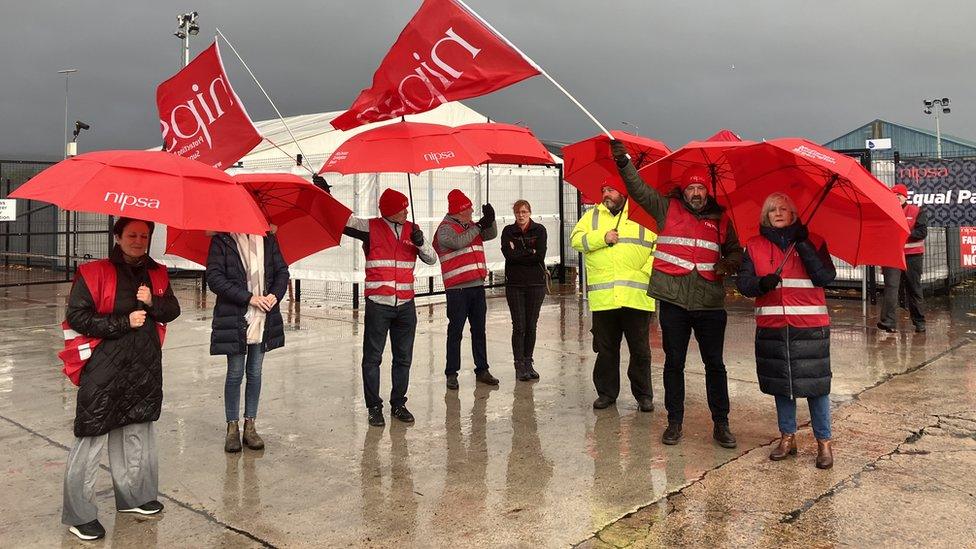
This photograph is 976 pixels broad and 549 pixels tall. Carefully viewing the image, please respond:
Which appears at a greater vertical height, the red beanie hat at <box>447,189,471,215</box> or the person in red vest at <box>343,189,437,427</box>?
the red beanie hat at <box>447,189,471,215</box>

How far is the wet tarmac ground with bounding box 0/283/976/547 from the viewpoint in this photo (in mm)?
3717

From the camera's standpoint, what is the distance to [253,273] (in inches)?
192

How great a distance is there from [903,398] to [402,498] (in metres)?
4.31

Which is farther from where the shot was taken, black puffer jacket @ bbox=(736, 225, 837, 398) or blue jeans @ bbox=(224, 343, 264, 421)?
blue jeans @ bbox=(224, 343, 264, 421)

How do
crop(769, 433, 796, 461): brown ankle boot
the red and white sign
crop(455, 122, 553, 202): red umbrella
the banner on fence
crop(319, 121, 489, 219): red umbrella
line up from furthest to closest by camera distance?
the banner on fence
the red and white sign
crop(455, 122, 553, 202): red umbrella
crop(319, 121, 489, 219): red umbrella
crop(769, 433, 796, 461): brown ankle boot

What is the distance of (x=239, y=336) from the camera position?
15.9 feet

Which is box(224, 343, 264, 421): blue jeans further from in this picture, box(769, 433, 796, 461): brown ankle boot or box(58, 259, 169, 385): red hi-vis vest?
box(769, 433, 796, 461): brown ankle boot

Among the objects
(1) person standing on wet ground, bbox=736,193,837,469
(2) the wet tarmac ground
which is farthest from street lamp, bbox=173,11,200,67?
(1) person standing on wet ground, bbox=736,193,837,469

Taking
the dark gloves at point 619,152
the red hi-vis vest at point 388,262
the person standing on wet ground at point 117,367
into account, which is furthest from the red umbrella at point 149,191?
the dark gloves at point 619,152

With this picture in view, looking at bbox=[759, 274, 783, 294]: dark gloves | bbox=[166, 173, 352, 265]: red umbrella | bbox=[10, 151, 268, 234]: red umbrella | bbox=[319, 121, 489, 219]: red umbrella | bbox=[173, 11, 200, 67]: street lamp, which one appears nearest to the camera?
bbox=[10, 151, 268, 234]: red umbrella

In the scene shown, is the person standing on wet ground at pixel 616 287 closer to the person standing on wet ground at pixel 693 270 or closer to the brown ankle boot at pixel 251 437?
the person standing on wet ground at pixel 693 270

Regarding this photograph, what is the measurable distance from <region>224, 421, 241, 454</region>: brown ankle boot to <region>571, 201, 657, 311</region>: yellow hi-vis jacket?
2.63 meters

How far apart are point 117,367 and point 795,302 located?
3.76m

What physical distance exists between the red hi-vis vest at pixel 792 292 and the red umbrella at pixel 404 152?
2.06 meters
